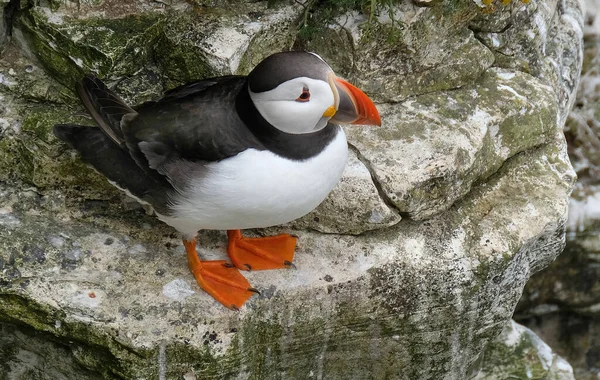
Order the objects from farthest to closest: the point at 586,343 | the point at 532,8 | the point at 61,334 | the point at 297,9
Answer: the point at 586,343
the point at 532,8
the point at 297,9
the point at 61,334

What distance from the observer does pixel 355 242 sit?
3508mm

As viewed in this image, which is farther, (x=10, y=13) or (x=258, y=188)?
(x=10, y=13)

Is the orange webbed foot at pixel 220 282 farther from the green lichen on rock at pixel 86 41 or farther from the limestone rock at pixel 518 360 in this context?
the limestone rock at pixel 518 360

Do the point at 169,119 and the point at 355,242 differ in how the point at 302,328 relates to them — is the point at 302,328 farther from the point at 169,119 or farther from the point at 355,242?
the point at 169,119

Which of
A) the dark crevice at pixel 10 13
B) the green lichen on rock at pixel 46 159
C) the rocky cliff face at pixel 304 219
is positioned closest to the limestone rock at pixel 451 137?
the rocky cliff face at pixel 304 219

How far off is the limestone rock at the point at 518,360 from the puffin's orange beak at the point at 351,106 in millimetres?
2382

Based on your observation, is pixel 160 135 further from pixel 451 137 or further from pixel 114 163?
pixel 451 137

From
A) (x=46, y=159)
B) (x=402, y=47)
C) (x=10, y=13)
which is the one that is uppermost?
(x=10, y=13)

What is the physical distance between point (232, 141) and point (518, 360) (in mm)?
2687

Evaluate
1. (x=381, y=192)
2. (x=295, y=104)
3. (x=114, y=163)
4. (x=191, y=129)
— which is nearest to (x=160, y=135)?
(x=191, y=129)

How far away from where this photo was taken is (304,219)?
3545mm

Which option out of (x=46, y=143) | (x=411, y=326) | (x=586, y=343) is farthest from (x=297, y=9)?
(x=586, y=343)

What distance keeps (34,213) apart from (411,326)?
172 cm

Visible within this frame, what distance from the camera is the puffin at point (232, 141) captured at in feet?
9.02
